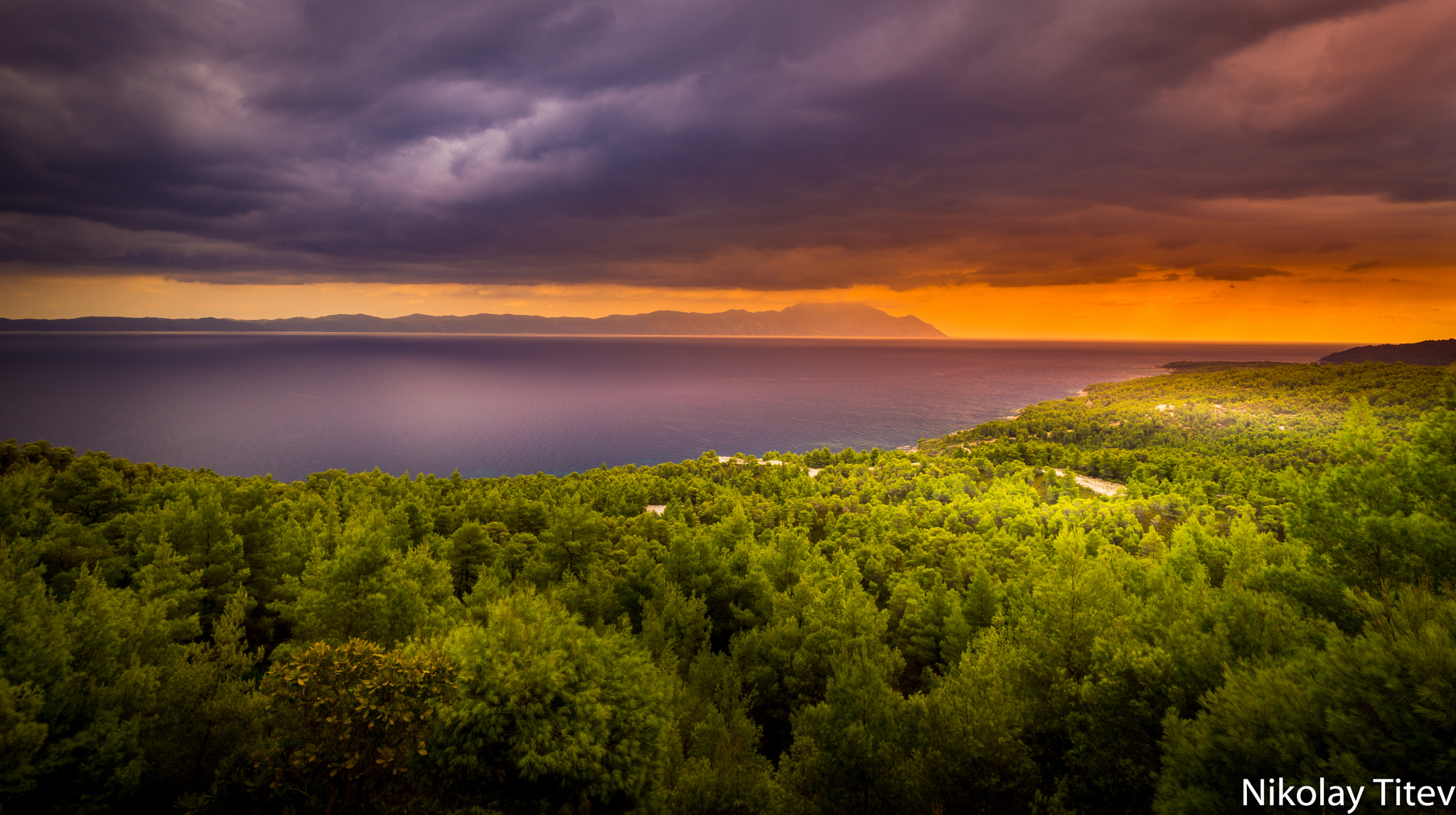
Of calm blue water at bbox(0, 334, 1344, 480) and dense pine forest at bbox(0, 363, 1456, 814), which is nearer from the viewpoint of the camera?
dense pine forest at bbox(0, 363, 1456, 814)

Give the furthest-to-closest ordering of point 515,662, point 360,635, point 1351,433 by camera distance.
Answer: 1. point 360,635
2. point 1351,433
3. point 515,662

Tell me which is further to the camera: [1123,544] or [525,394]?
[525,394]

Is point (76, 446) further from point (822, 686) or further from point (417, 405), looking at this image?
point (822, 686)

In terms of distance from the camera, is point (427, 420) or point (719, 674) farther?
point (427, 420)

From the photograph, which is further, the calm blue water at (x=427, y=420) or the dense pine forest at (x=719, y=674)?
the calm blue water at (x=427, y=420)

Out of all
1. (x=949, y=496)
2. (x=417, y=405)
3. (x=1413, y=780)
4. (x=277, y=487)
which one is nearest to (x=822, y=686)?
(x=1413, y=780)

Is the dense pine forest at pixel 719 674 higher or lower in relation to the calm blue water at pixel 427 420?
higher

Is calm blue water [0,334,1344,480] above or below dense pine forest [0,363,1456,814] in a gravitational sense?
below

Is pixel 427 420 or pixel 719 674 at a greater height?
pixel 719 674
